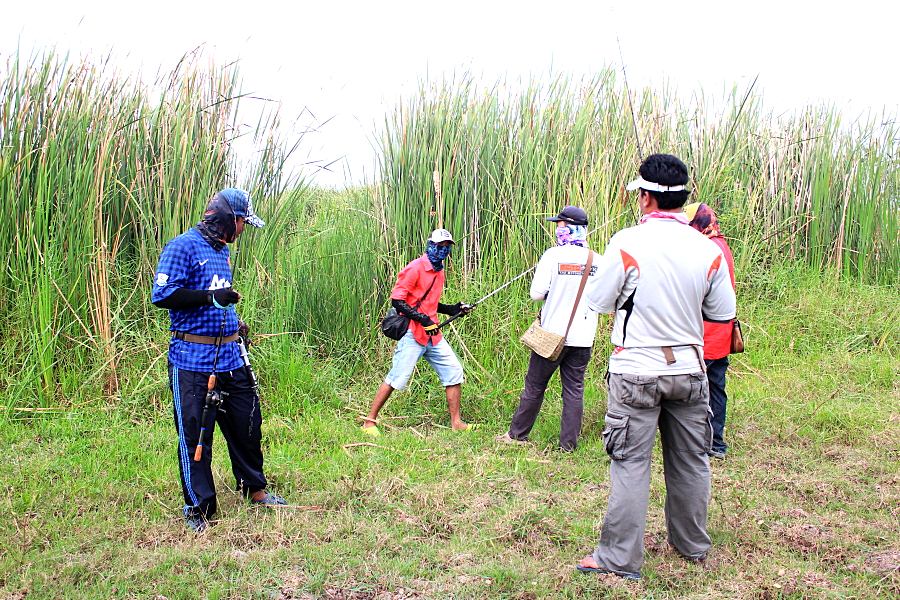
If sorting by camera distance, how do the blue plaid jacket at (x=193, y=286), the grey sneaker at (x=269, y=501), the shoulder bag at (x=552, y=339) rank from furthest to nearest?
1. the shoulder bag at (x=552, y=339)
2. the grey sneaker at (x=269, y=501)
3. the blue plaid jacket at (x=193, y=286)

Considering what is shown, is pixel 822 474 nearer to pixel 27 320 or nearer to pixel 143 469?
pixel 143 469

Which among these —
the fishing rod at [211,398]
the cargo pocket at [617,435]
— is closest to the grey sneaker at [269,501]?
the fishing rod at [211,398]

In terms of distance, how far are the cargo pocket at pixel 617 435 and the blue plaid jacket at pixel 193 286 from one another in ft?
6.63

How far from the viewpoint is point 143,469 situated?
489cm

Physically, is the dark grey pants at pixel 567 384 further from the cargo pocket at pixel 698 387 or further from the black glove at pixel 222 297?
the black glove at pixel 222 297

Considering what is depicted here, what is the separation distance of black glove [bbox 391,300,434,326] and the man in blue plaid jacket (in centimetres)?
180

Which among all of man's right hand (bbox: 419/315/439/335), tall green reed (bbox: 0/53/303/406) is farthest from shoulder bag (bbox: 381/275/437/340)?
tall green reed (bbox: 0/53/303/406)

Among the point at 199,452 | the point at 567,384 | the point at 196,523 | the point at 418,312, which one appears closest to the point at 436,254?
the point at 418,312

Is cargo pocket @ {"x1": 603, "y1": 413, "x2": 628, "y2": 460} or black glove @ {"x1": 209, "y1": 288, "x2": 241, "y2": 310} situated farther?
black glove @ {"x1": 209, "y1": 288, "x2": 241, "y2": 310}

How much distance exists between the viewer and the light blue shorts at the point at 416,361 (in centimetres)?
587

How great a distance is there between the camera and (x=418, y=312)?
579 centimetres

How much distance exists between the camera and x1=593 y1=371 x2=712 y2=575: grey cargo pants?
3264mm

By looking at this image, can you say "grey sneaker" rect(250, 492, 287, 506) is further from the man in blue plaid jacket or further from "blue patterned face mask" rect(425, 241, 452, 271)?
"blue patterned face mask" rect(425, 241, 452, 271)

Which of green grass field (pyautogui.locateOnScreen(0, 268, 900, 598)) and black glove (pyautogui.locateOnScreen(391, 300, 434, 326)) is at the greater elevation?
black glove (pyautogui.locateOnScreen(391, 300, 434, 326))
